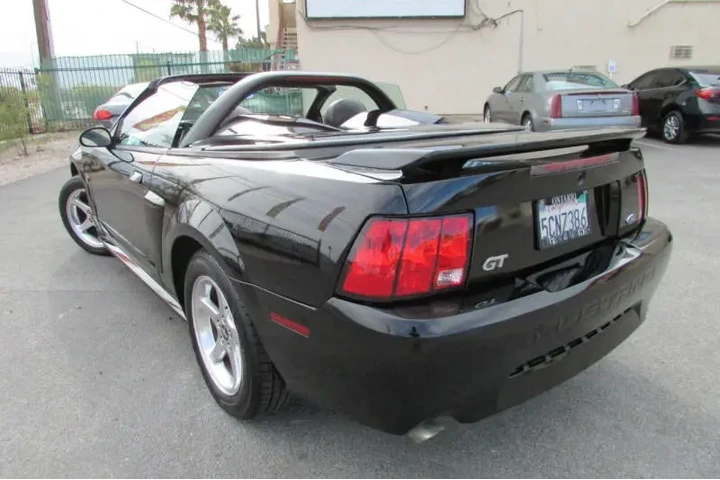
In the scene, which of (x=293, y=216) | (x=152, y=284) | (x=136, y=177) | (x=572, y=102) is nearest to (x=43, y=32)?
(x=572, y=102)

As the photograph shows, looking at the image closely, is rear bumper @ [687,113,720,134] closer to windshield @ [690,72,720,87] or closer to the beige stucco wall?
windshield @ [690,72,720,87]

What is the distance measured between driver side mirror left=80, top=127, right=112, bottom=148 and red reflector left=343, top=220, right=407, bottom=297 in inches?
101

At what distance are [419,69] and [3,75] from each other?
1113cm

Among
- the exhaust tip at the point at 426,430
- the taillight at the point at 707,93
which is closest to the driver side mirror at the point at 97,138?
the exhaust tip at the point at 426,430

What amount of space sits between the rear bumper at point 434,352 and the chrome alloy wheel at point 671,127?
10.0 meters

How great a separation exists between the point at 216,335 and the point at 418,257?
131 centimetres

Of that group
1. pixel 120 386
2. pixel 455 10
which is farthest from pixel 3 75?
pixel 120 386

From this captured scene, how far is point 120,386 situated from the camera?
265 cm

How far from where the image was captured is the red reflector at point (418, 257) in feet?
5.32

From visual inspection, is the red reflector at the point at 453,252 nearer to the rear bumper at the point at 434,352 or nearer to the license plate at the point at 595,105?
the rear bumper at the point at 434,352

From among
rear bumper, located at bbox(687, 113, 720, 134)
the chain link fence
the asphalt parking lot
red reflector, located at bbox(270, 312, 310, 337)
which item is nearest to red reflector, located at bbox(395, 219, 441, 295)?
red reflector, located at bbox(270, 312, 310, 337)

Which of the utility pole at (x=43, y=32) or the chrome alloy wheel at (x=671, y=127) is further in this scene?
the utility pole at (x=43, y=32)

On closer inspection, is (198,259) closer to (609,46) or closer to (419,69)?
(419,69)

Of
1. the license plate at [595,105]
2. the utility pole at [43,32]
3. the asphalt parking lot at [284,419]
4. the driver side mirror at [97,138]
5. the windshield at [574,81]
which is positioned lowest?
the asphalt parking lot at [284,419]
